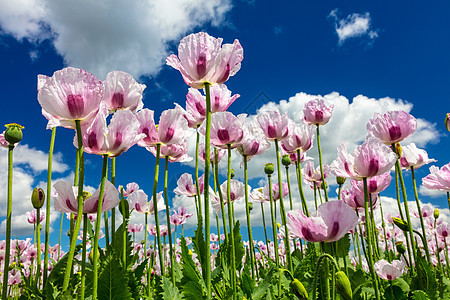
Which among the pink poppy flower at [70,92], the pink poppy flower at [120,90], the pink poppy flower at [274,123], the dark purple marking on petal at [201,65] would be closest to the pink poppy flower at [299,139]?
the pink poppy flower at [274,123]

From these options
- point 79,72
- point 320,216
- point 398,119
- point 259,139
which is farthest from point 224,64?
point 398,119

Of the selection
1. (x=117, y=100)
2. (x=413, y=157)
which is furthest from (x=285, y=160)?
(x=117, y=100)

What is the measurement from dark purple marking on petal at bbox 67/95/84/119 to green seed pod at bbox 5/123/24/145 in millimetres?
698

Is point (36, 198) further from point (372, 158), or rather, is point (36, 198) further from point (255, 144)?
point (372, 158)

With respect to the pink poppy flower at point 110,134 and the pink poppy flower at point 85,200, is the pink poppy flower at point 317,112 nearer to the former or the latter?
the pink poppy flower at point 110,134

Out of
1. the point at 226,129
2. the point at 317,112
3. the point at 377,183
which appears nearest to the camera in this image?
the point at 226,129

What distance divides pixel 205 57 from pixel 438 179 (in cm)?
199

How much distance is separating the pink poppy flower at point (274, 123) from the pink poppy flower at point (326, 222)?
3.88ft

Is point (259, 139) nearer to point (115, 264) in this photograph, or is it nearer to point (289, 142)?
point (289, 142)

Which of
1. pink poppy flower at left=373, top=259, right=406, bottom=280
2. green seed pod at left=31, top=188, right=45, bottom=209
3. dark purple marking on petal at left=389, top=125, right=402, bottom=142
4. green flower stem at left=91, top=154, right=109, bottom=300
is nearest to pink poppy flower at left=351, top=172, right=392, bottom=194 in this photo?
dark purple marking on petal at left=389, top=125, right=402, bottom=142

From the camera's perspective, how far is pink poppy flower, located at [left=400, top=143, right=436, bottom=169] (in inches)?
115

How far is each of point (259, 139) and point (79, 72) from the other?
1.51 meters

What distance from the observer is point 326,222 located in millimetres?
1525

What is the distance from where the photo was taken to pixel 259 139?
8.52ft
